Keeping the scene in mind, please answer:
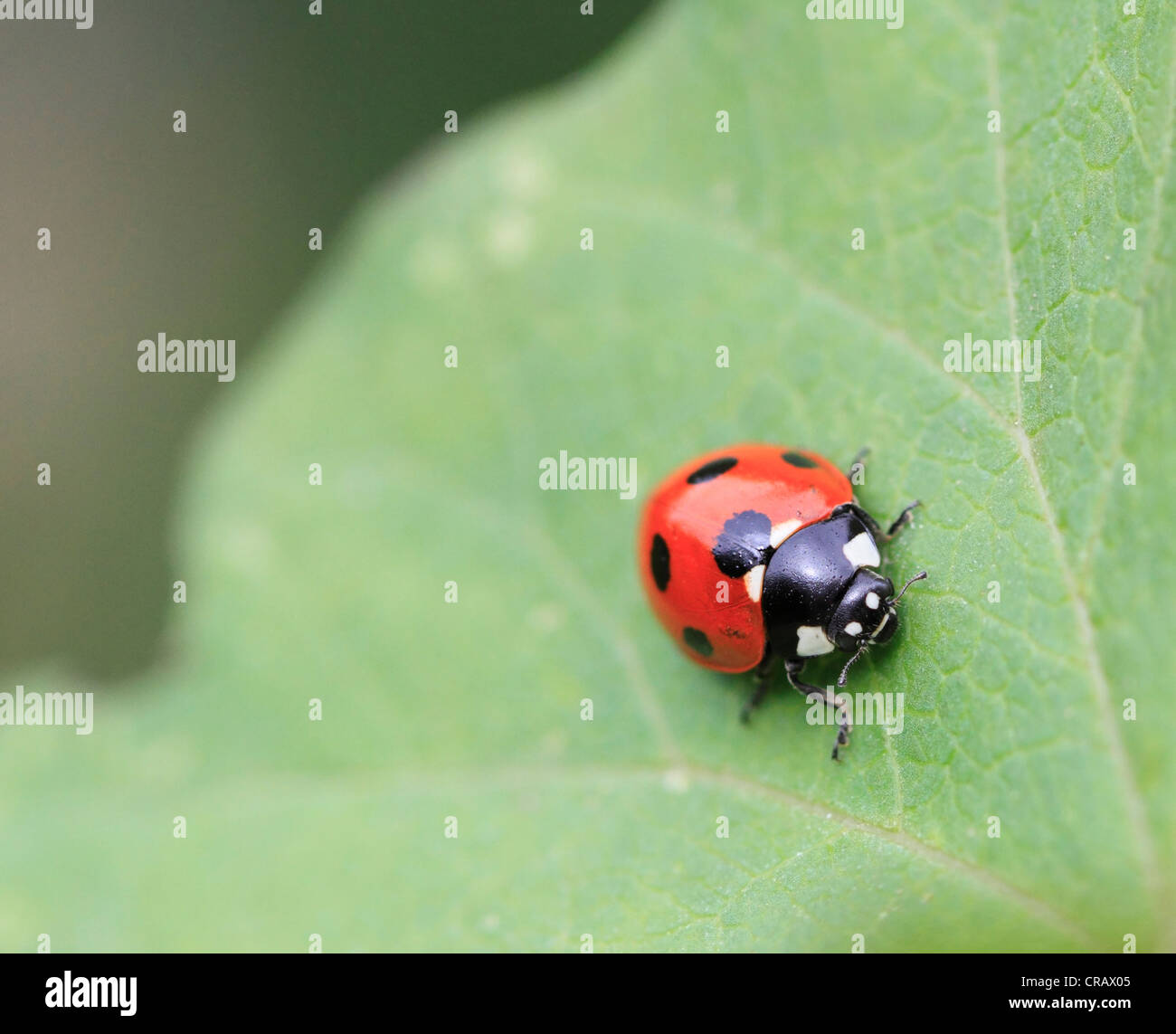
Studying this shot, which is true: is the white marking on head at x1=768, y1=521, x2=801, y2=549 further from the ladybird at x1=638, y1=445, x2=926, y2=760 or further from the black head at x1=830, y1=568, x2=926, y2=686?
the black head at x1=830, y1=568, x2=926, y2=686

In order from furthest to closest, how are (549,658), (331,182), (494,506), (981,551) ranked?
(331,182) → (494,506) → (549,658) → (981,551)

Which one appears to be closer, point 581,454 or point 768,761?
point 768,761

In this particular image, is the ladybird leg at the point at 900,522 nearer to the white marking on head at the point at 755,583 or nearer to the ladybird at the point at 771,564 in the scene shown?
the ladybird at the point at 771,564

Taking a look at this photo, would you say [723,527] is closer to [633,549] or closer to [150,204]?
[633,549]

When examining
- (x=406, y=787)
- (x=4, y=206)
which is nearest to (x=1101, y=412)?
(x=406, y=787)

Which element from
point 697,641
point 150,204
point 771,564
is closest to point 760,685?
point 697,641

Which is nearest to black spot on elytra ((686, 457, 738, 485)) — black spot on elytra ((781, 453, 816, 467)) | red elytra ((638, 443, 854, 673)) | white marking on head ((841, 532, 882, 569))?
red elytra ((638, 443, 854, 673))

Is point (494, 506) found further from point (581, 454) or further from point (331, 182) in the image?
point (331, 182)
